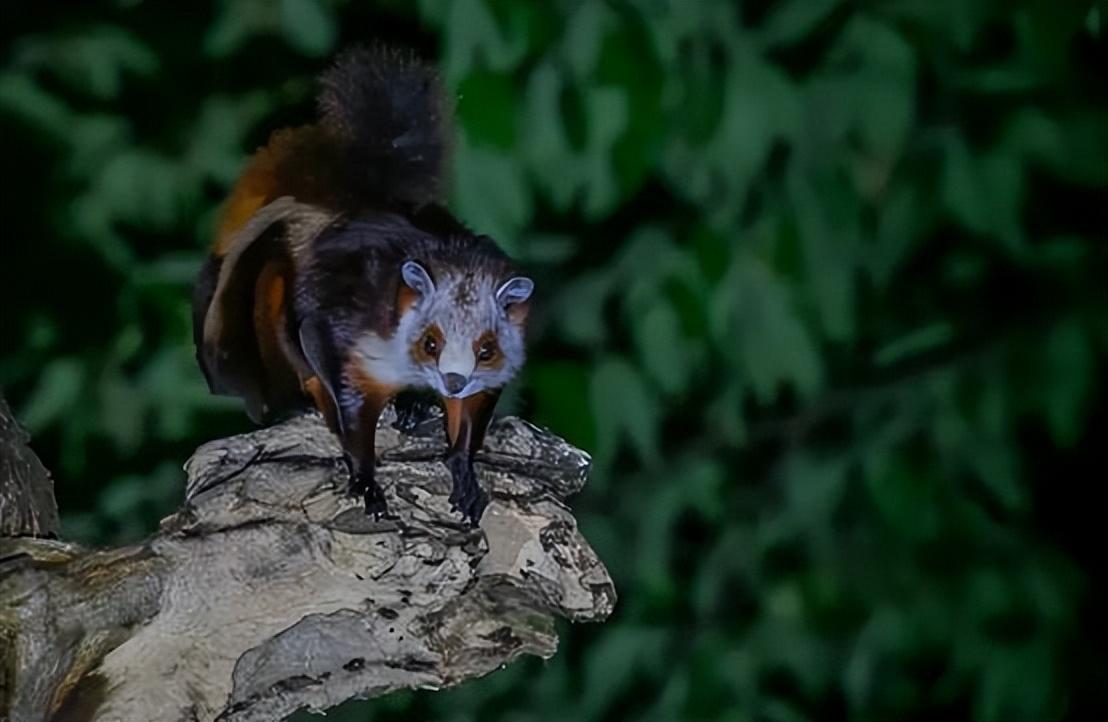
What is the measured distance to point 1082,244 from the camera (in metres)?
1.14

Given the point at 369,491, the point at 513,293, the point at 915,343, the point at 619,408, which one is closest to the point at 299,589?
the point at 369,491

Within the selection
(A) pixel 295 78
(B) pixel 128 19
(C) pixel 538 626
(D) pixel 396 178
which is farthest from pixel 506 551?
(B) pixel 128 19

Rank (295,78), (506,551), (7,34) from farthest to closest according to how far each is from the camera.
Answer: (7,34) → (295,78) → (506,551)

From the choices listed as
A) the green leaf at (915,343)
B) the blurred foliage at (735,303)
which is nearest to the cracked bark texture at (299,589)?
the blurred foliage at (735,303)

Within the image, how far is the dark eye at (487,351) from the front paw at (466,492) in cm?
6

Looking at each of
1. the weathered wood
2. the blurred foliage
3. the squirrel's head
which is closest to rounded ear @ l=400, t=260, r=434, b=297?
the squirrel's head

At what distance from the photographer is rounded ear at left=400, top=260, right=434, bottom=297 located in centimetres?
55

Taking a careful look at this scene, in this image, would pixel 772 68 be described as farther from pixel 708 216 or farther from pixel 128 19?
pixel 128 19

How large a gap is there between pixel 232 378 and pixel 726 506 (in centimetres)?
56

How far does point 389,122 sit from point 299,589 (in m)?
0.19

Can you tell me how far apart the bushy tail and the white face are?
99 millimetres

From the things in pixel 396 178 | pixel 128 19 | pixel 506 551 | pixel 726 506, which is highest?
pixel 128 19

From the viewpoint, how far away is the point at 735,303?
3.55ft

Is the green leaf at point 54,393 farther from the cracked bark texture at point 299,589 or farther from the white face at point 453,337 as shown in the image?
the white face at point 453,337
